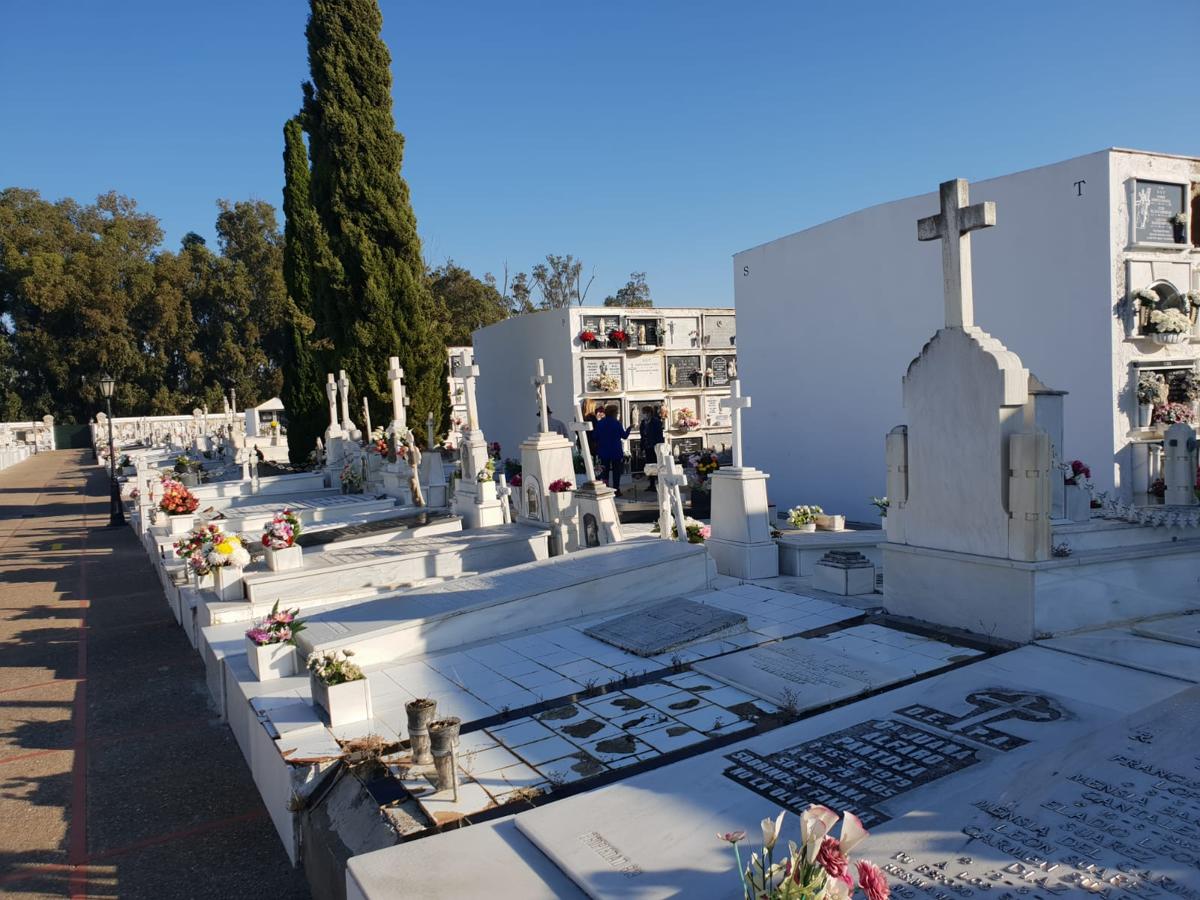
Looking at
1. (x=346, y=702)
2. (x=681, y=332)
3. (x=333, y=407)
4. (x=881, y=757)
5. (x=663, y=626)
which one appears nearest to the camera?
(x=881, y=757)

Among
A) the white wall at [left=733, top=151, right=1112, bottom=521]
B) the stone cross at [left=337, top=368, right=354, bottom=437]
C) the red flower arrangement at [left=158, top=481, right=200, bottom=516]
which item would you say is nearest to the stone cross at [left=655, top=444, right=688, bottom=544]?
the white wall at [left=733, top=151, right=1112, bottom=521]

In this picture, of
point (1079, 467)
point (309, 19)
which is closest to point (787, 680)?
point (1079, 467)

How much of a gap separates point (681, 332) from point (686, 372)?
1097 mm

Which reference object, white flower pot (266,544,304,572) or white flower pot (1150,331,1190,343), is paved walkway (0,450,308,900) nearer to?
white flower pot (266,544,304,572)

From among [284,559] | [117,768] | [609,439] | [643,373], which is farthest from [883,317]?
[117,768]

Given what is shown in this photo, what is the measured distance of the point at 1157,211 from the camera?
11227mm

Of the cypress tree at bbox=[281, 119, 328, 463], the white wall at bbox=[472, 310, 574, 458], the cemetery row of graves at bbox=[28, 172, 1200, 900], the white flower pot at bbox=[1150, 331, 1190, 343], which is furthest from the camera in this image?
the cypress tree at bbox=[281, 119, 328, 463]

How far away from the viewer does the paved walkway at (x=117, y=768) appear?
4465 millimetres

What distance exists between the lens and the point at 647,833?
3.16m

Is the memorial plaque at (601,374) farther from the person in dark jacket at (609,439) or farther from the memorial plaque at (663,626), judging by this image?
the memorial plaque at (663,626)

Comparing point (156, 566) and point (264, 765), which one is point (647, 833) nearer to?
point (264, 765)

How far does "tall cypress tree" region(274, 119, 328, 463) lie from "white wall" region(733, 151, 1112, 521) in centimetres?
1195

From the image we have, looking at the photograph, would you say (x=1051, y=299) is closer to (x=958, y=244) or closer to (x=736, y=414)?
(x=736, y=414)

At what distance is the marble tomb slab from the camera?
2.99 meters
